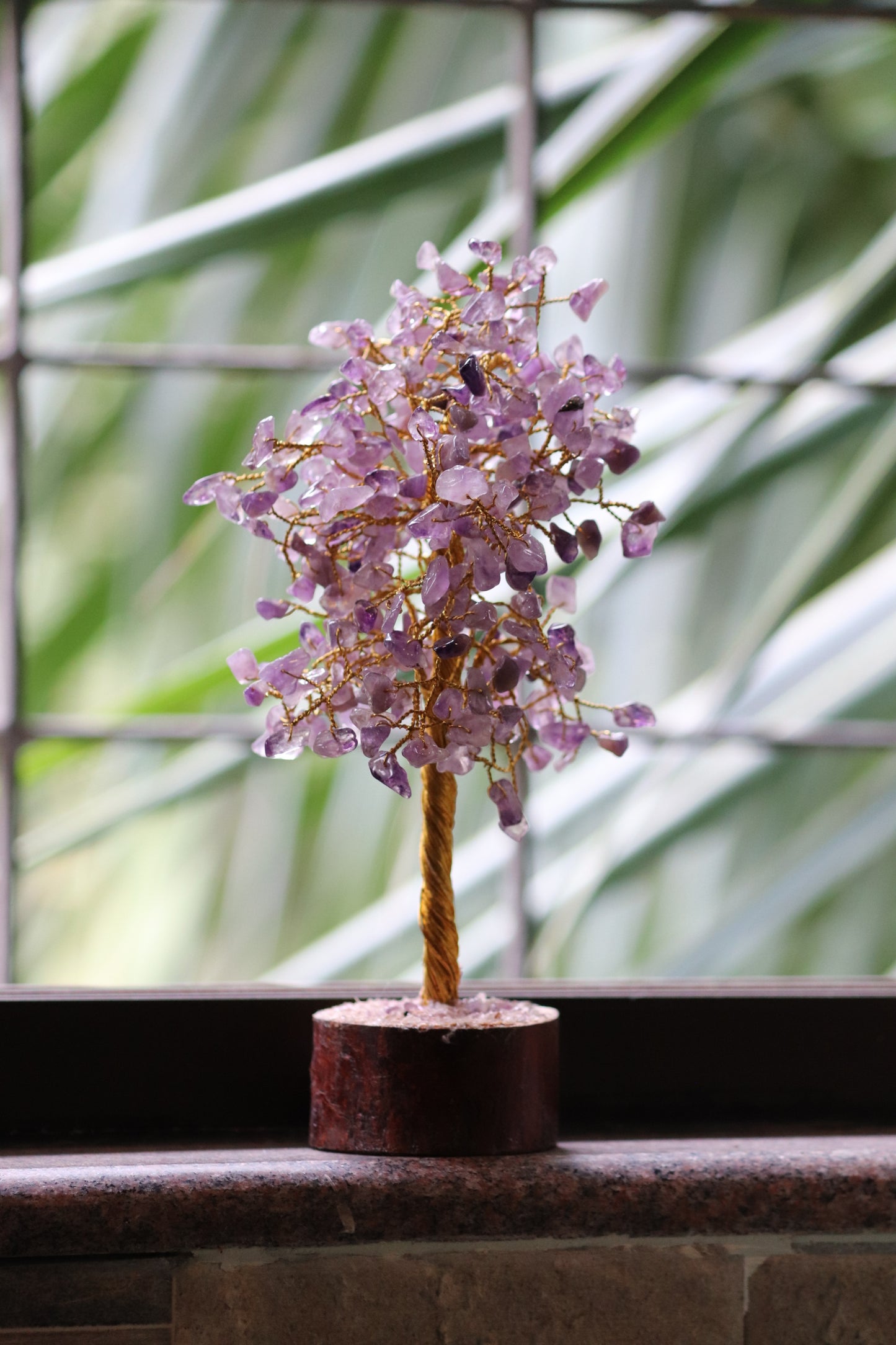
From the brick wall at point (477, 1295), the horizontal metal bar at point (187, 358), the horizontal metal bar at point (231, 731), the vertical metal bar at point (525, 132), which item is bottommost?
the brick wall at point (477, 1295)

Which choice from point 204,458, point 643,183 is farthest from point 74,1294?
point 643,183

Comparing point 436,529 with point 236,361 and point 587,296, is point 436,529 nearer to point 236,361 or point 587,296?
point 587,296

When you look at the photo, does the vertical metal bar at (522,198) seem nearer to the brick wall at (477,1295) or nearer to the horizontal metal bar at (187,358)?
the horizontal metal bar at (187,358)

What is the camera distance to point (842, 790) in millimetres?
1673

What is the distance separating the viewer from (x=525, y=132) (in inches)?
58.1

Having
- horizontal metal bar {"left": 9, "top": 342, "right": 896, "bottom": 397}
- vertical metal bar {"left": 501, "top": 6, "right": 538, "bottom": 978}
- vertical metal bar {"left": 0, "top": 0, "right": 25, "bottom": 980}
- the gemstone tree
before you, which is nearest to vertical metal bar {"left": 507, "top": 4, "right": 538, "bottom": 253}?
vertical metal bar {"left": 501, "top": 6, "right": 538, "bottom": 978}

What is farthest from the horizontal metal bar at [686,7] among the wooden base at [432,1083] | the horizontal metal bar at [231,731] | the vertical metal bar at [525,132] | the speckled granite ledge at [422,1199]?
the speckled granite ledge at [422,1199]

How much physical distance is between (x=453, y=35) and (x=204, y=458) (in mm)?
610

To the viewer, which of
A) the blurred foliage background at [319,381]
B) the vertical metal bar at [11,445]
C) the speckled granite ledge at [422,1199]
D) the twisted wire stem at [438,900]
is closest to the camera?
the speckled granite ledge at [422,1199]

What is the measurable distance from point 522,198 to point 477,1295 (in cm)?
115

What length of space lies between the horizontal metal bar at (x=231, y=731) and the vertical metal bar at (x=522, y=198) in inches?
9.0

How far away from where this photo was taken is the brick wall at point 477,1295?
0.96m

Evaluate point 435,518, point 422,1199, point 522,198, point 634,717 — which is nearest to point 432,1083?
point 422,1199

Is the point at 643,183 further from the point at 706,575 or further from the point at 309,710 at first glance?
the point at 309,710
